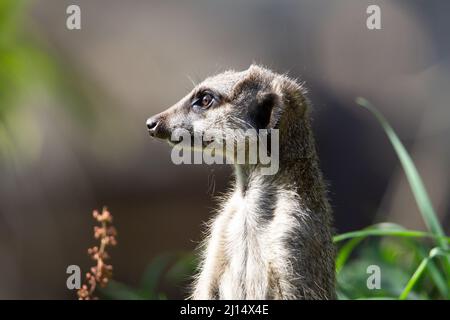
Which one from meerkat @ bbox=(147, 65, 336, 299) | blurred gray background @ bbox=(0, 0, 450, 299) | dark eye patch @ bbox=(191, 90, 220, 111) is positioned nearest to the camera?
meerkat @ bbox=(147, 65, 336, 299)

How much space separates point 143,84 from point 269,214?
4912mm

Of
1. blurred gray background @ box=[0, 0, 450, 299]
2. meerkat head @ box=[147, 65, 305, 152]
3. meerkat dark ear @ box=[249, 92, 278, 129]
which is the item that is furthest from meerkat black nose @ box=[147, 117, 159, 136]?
blurred gray background @ box=[0, 0, 450, 299]

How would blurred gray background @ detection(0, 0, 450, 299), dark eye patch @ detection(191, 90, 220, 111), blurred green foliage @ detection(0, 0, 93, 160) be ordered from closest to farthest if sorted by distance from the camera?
1. dark eye patch @ detection(191, 90, 220, 111)
2. blurred green foliage @ detection(0, 0, 93, 160)
3. blurred gray background @ detection(0, 0, 450, 299)

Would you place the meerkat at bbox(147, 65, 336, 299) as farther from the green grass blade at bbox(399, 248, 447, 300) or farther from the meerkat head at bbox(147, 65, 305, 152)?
the green grass blade at bbox(399, 248, 447, 300)

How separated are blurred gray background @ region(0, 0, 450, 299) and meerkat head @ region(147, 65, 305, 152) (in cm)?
396

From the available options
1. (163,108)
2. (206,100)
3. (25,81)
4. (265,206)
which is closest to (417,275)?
(265,206)

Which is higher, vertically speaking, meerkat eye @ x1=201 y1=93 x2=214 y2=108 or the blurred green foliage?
the blurred green foliage

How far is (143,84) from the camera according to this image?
7738mm

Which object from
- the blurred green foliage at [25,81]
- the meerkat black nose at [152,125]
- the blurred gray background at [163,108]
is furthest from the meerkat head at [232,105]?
the blurred gray background at [163,108]

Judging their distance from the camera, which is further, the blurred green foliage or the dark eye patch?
the blurred green foliage

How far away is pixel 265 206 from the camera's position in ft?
10.1

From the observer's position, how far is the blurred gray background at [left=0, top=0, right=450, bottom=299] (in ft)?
25.1

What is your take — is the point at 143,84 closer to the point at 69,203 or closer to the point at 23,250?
the point at 69,203

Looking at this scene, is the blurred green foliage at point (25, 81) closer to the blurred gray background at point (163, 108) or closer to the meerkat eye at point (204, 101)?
the blurred gray background at point (163, 108)
